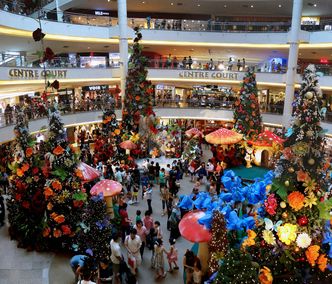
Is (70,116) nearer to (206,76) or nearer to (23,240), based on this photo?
(206,76)

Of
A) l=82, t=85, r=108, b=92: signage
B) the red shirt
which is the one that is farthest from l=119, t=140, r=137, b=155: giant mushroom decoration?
l=82, t=85, r=108, b=92: signage

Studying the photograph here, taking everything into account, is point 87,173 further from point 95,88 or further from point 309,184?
point 95,88

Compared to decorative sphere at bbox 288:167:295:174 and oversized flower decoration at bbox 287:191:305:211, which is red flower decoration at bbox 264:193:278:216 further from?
decorative sphere at bbox 288:167:295:174

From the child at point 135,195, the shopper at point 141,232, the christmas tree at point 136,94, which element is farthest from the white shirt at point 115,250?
the christmas tree at point 136,94

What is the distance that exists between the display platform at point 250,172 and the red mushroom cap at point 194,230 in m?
8.60

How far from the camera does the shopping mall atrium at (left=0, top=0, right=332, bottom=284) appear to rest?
6.75 metres

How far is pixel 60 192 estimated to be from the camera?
9430 millimetres

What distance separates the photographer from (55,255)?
9531mm

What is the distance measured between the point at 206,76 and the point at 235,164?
8.28m

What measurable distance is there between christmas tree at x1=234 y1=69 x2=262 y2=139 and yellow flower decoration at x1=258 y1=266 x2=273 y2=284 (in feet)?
41.0

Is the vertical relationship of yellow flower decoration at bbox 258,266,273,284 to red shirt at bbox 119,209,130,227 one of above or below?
above

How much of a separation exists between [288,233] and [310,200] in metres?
0.75

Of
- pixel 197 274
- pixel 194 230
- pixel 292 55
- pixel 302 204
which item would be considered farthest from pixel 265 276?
pixel 292 55

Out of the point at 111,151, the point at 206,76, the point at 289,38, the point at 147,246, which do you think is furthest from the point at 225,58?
the point at 147,246
